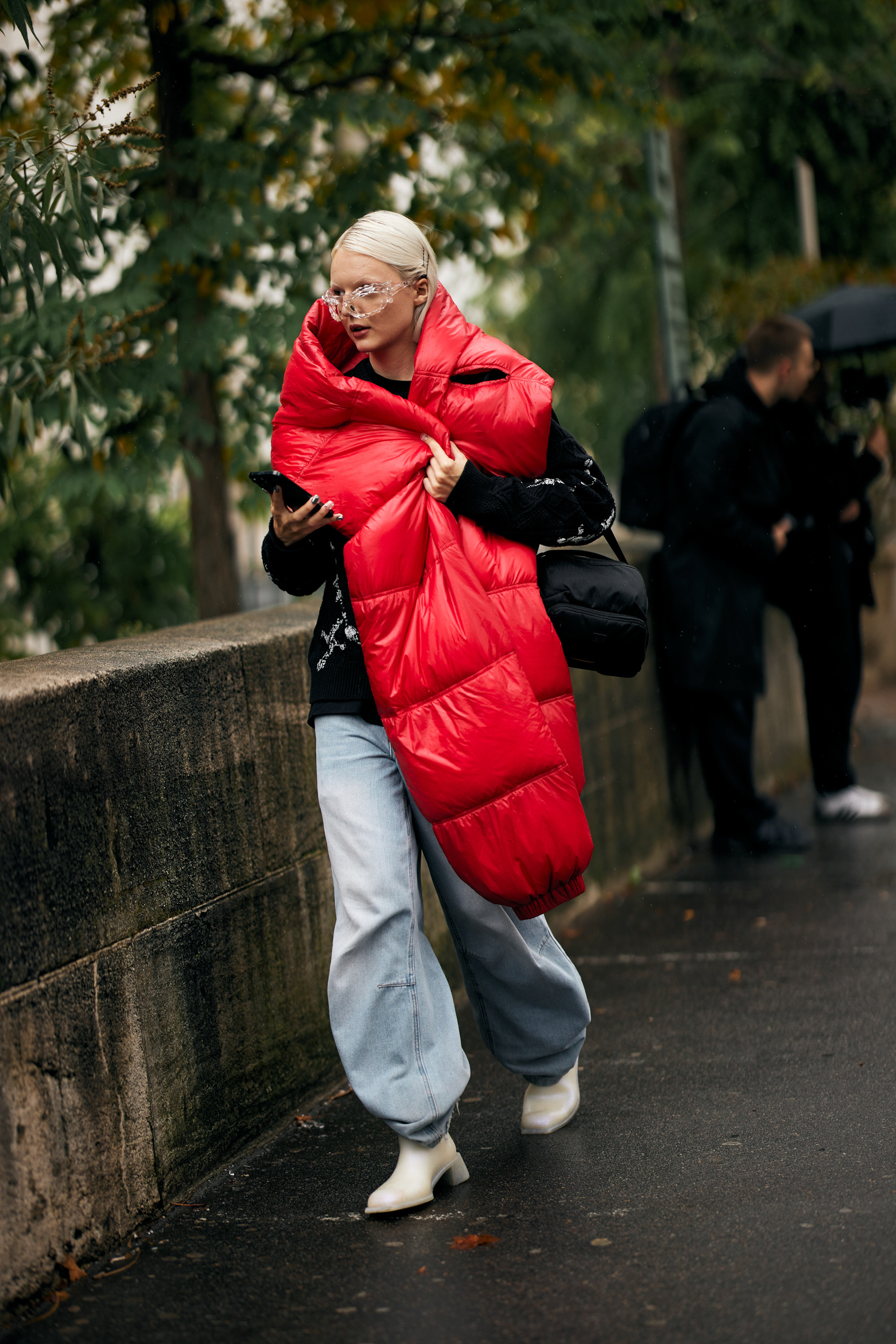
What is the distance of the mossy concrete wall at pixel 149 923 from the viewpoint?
9.63 feet

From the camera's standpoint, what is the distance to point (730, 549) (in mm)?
6324

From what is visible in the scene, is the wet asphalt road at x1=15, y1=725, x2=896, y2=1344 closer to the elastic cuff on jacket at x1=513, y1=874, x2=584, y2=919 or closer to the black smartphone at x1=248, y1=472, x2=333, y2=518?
the elastic cuff on jacket at x1=513, y1=874, x2=584, y2=919

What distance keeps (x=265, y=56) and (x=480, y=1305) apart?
5462mm

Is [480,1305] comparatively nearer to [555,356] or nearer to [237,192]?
[237,192]

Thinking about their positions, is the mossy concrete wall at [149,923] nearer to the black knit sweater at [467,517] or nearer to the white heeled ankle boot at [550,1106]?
the black knit sweater at [467,517]

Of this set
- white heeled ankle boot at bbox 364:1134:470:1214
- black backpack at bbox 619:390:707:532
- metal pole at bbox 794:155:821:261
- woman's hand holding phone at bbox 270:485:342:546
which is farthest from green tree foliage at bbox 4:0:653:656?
metal pole at bbox 794:155:821:261

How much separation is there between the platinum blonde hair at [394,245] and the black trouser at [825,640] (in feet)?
12.8

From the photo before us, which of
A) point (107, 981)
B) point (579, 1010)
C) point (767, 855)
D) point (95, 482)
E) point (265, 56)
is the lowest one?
point (767, 855)

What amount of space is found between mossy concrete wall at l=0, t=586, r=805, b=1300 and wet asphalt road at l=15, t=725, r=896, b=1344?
0.16 m

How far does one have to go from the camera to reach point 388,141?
5922 millimetres

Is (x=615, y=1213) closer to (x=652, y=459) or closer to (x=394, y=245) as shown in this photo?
(x=394, y=245)

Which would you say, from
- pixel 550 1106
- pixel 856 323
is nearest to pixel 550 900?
pixel 550 1106

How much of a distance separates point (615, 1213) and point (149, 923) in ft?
3.70

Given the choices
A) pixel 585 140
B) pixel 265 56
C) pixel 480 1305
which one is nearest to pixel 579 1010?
pixel 480 1305
